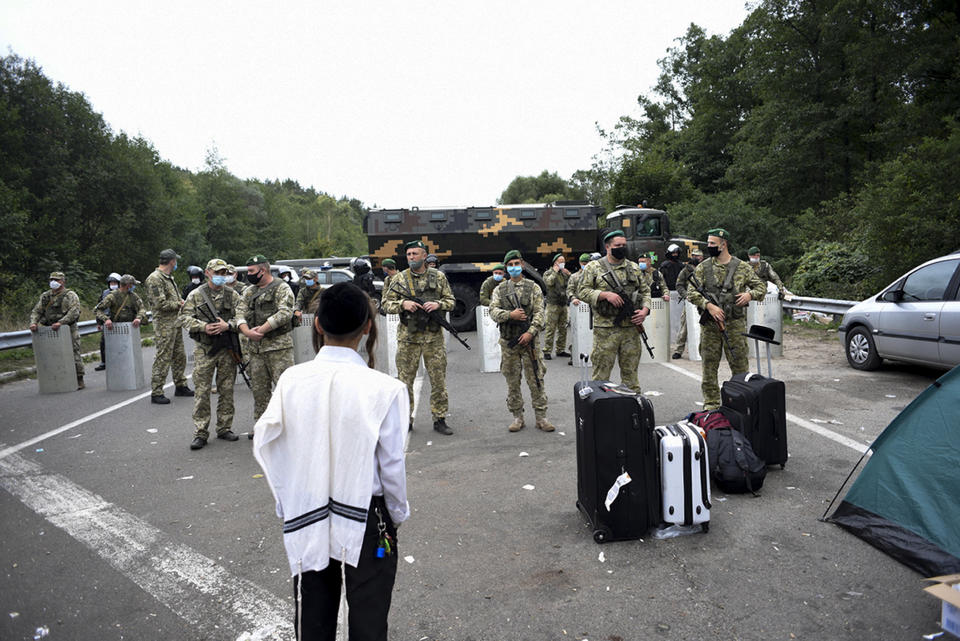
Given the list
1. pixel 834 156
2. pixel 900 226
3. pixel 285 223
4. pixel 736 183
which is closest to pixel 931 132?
pixel 834 156

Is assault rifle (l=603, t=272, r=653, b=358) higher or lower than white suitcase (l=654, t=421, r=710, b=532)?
higher

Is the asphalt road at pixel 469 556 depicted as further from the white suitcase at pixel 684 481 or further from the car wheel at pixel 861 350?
the car wheel at pixel 861 350

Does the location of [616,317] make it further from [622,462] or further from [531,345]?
[622,462]

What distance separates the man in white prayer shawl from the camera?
6.23 ft

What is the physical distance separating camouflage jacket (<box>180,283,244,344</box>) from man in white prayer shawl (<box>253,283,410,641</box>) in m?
4.60

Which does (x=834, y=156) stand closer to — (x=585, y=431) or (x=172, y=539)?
(x=585, y=431)

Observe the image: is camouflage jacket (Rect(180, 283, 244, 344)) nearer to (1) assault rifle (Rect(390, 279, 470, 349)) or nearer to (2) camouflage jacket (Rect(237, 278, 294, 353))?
(2) camouflage jacket (Rect(237, 278, 294, 353))

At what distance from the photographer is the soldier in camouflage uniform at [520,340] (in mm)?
6430

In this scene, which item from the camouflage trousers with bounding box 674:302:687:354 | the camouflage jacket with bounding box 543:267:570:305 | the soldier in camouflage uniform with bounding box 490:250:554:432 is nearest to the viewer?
the soldier in camouflage uniform with bounding box 490:250:554:432

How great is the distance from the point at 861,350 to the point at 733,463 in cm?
567

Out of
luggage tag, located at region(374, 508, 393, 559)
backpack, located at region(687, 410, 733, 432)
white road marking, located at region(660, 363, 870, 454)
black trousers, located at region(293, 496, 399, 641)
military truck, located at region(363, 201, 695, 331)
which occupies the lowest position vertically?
white road marking, located at region(660, 363, 870, 454)

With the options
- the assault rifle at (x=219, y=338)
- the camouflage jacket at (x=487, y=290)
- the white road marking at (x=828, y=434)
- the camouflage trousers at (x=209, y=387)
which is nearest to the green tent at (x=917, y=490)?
the white road marking at (x=828, y=434)

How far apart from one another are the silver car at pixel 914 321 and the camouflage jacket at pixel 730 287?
256 centimetres

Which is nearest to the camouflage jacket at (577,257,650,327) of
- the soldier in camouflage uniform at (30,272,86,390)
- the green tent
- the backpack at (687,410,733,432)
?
the backpack at (687,410,733,432)
